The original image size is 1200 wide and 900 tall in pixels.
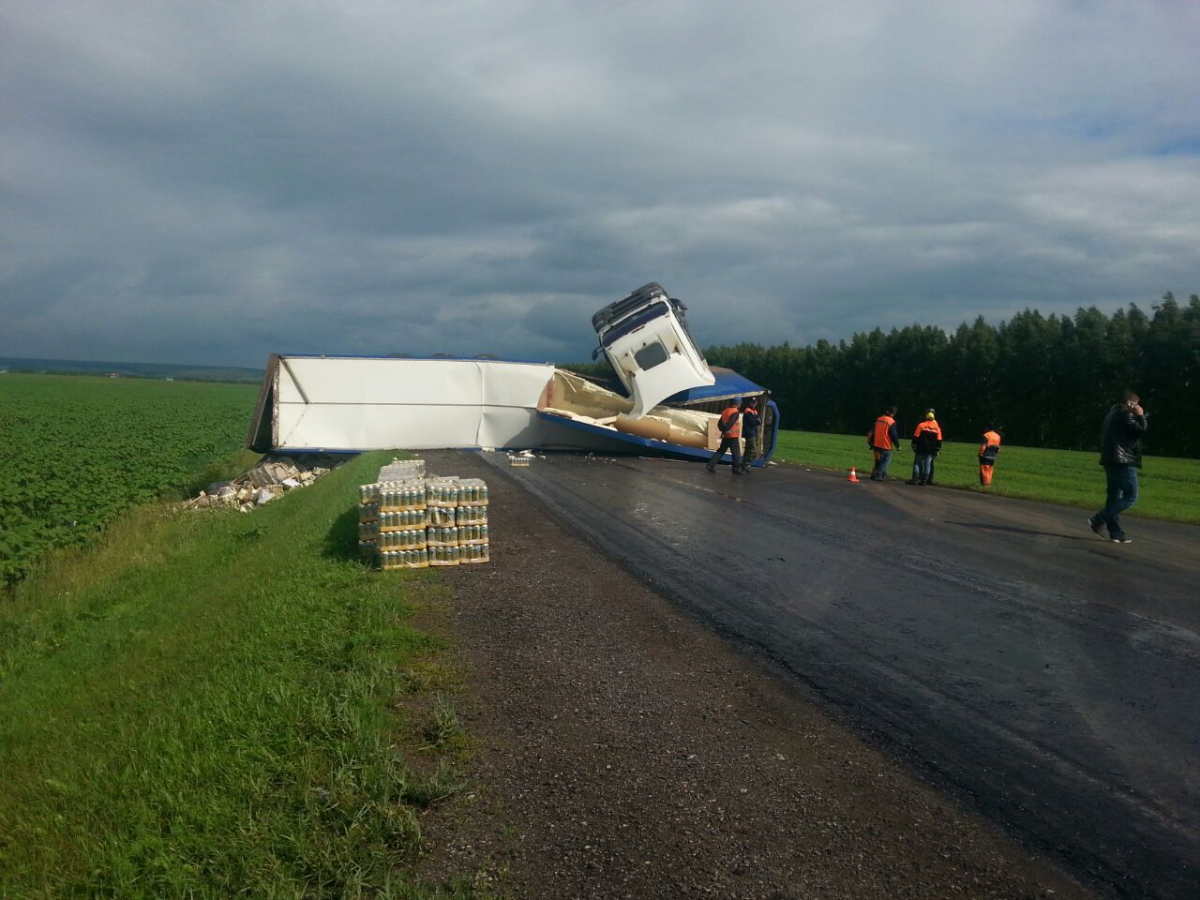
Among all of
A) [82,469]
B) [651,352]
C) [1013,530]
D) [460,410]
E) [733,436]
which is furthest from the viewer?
[460,410]

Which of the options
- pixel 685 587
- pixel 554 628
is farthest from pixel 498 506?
pixel 554 628

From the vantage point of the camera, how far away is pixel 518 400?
25406 millimetres

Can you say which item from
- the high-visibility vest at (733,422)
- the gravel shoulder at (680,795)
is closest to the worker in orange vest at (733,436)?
the high-visibility vest at (733,422)

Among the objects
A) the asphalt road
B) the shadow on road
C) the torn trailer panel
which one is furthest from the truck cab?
the shadow on road

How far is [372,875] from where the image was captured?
390 cm

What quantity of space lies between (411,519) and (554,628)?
287 cm

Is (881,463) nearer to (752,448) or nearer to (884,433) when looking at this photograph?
(884,433)

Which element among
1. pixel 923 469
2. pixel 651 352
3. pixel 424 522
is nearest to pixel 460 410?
pixel 651 352

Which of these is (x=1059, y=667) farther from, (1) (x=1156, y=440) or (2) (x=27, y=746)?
(1) (x=1156, y=440)

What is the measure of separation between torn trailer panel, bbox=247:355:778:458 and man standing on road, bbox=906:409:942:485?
177 inches

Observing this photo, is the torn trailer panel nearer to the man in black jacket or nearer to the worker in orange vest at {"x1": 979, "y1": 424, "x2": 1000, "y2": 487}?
the worker in orange vest at {"x1": 979, "y1": 424, "x2": 1000, "y2": 487}

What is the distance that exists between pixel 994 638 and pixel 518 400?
62.4 ft

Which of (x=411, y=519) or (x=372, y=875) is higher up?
(x=411, y=519)

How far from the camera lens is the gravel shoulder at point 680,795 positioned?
3883 mm
